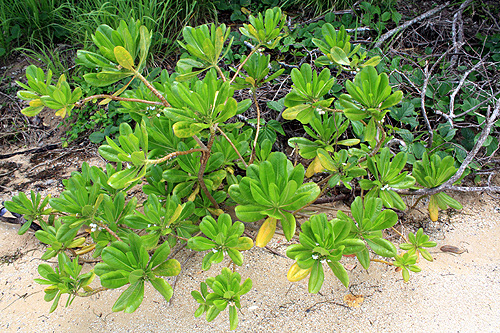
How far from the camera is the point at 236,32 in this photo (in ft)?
8.95

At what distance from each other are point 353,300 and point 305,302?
8.4 inches

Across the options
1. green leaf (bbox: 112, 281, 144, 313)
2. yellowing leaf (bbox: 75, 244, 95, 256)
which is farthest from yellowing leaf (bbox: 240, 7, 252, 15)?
green leaf (bbox: 112, 281, 144, 313)

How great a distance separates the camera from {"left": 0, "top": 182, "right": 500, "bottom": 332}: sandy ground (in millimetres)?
1362

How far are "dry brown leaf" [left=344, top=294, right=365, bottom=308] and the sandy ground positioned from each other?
15mm

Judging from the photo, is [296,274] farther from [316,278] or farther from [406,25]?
[406,25]

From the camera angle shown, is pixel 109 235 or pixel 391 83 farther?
pixel 391 83

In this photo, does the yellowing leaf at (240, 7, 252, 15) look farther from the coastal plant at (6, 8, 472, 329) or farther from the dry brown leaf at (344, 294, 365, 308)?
the dry brown leaf at (344, 294, 365, 308)

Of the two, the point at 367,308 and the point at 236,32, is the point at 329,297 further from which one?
the point at 236,32

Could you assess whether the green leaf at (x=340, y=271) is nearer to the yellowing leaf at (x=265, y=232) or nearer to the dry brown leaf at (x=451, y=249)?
the yellowing leaf at (x=265, y=232)

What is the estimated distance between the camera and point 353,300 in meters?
1.45

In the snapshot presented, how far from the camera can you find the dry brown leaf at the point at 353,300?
1.43 m

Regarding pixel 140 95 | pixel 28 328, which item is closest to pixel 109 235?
pixel 28 328

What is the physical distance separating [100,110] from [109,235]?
1447mm

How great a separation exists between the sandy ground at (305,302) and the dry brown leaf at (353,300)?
15mm
